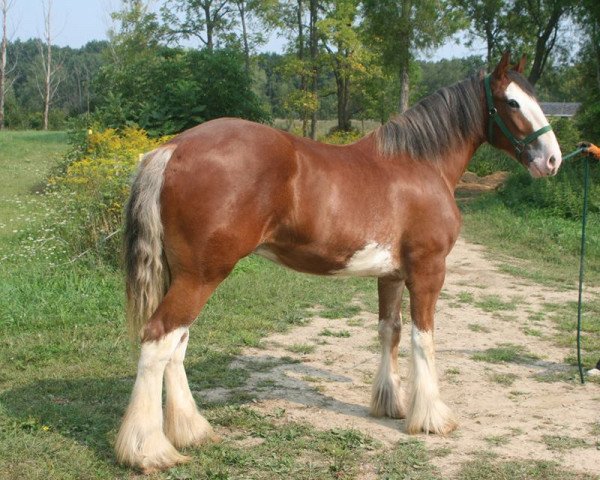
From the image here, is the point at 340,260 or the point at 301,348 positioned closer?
the point at 340,260

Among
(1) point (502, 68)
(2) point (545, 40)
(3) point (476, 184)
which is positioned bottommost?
(3) point (476, 184)

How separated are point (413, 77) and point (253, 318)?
77.8 feet

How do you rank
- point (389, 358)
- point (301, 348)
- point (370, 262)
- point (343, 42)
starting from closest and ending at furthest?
point (370, 262)
point (389, 358)
point (301, 348)
point (343, 42)

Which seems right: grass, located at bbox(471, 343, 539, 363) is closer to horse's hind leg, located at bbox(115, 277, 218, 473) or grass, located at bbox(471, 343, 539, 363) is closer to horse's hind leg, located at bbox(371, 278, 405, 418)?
horse's hind leg, located at bbox(371, 278, 405, 418)

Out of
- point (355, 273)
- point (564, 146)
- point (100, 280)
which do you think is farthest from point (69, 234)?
point (564, 146)

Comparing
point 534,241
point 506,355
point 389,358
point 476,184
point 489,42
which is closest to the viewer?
point 389,358

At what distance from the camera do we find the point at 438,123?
161 inches

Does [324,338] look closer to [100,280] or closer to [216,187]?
[100,280]

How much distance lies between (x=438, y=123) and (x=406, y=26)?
1597 centimetres

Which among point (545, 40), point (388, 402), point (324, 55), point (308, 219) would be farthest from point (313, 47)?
point (308, 219)

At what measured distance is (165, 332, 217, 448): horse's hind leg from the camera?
11.6 ft

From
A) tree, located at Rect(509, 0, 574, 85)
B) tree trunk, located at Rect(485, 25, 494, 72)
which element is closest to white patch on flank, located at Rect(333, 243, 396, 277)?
tree, located at Rect(509, 0, 574, 85)

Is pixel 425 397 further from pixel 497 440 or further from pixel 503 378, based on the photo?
pixel 503 378

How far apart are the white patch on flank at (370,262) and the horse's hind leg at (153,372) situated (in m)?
0.93
